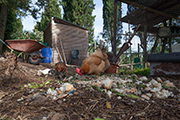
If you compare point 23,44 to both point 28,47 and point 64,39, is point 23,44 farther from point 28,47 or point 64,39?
point 64,39

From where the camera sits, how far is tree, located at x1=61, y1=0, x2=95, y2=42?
1230 centimetres

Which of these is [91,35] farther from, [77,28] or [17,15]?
[17,15]

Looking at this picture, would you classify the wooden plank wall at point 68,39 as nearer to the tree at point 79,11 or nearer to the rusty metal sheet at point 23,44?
the rusty metal sheet at point 23,44

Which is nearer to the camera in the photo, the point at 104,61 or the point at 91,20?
the point at 104,61

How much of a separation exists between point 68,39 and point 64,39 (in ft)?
1.05

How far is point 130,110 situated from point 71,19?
12946mm

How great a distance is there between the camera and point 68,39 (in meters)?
7.61

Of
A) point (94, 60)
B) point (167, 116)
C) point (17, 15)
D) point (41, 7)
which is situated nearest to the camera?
point (167, 116)

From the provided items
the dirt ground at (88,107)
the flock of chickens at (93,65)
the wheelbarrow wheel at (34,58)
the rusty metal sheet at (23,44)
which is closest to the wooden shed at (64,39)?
the wheelbarrow wheel at (34,58)

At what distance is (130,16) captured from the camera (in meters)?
4.44

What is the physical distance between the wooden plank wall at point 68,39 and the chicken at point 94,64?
450 centimetres

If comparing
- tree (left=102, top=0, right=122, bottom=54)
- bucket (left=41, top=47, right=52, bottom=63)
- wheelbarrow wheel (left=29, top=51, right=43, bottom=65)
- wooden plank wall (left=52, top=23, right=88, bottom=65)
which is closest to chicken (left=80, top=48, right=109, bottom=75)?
wheelbarrow wheel (left=29, top=51, right=43, bottom=65)

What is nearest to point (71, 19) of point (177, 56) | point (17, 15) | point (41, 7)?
point (41, 7)

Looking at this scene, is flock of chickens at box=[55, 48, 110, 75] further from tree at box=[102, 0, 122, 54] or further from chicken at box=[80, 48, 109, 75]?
tree at box=[102, 0, 122, 54]
